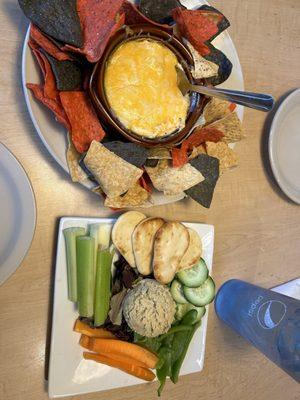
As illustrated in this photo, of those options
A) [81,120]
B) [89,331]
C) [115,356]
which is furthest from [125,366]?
[81,120]

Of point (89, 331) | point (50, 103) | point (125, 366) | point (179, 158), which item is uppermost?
point (50, 103)

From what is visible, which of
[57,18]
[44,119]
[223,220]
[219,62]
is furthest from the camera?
[223,220]

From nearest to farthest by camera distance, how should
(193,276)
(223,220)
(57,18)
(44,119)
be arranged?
(57,18)
(44,119)
(193,276)
(223,220)

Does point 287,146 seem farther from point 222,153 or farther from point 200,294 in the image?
point 200,294

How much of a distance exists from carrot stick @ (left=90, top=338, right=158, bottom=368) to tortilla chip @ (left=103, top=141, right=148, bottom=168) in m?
0.49

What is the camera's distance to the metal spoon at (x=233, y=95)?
985 mm

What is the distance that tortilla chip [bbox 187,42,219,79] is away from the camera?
1.09 m

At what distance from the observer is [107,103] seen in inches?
40.9

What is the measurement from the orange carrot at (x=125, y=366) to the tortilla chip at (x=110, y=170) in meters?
0.46

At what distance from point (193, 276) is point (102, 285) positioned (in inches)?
10.4

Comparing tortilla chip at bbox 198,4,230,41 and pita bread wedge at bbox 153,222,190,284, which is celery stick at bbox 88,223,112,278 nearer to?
pita bread wedge at bbox 153,222,190,284

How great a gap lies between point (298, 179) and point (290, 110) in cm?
23

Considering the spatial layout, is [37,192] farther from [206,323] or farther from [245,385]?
[245,385]

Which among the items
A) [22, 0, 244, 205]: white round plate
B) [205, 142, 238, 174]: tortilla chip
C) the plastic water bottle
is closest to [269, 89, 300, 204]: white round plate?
[205, 142, 238, 174]: tortilla chip
